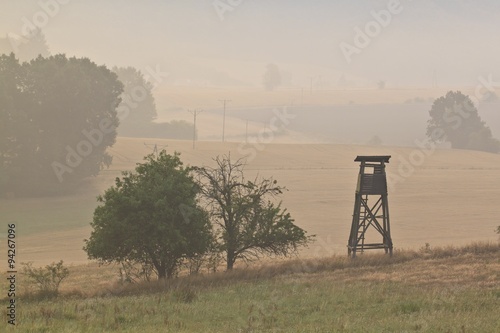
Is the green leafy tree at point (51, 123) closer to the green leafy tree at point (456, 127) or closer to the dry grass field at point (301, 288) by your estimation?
the dry grass field at point (301, 288)

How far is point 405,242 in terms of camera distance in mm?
60250

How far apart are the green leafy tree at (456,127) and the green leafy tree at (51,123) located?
9637 cm

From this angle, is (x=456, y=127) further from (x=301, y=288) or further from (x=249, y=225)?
(x=301, y=288)

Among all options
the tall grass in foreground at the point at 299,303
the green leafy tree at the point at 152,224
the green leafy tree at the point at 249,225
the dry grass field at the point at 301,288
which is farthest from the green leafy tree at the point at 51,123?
the tall grass in foreground at the point at 299,303

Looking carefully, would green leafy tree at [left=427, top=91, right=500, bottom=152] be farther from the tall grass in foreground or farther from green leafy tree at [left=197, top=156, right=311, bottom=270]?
the tall grass in foreground

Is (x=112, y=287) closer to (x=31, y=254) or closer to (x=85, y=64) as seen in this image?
(x=31, y=254)

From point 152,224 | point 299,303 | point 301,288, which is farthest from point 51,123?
point 299,303

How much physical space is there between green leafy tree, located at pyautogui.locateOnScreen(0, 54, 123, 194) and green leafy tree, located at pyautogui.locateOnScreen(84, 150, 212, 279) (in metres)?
53.7

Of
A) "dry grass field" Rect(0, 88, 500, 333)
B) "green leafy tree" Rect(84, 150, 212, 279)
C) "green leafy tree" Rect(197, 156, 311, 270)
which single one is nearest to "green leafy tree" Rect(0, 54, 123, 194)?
"dry grass field" Rect(0, 88, 500, 333)

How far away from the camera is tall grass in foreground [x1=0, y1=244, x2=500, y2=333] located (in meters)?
16.6

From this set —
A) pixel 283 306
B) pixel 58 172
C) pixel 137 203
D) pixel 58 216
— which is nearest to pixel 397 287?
pixel 283 306

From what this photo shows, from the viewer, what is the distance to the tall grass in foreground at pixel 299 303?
16.6m

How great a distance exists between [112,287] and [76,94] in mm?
63881

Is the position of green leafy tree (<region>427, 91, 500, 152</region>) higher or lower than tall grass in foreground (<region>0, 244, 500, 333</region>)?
higher
